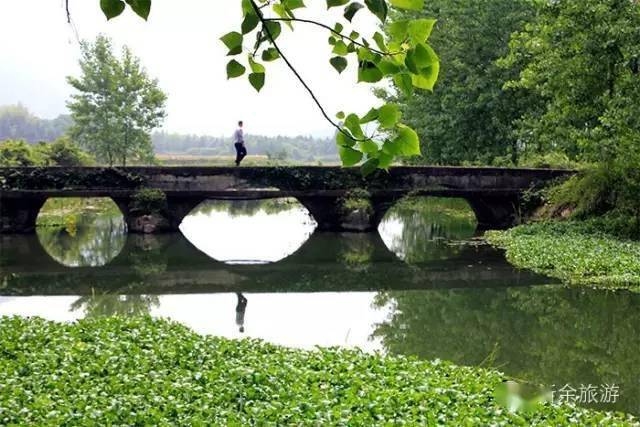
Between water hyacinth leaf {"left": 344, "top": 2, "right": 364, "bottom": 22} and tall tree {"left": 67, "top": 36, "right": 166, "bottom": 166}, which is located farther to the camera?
tall tree {"left": 67, "top": 36, "right": 166, "bottom": 166}

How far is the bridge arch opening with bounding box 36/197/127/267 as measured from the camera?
17.5 metres

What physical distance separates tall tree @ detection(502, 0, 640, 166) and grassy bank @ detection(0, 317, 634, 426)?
999 centimetres

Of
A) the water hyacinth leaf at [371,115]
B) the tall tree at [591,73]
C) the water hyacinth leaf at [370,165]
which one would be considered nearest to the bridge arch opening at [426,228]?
the tall tree at [591,73]

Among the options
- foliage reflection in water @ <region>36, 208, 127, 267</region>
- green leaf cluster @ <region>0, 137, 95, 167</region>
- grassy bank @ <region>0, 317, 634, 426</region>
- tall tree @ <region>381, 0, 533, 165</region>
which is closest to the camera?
grassy bank @ <region>0, 317, 634, 426</region>

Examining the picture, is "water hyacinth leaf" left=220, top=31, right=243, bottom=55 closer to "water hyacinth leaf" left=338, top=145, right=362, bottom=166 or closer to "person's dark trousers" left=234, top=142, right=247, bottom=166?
"water hyacinth leaf" left=338, top=145, right=362, bottom=166

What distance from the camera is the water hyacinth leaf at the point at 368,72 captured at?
1.88 metres

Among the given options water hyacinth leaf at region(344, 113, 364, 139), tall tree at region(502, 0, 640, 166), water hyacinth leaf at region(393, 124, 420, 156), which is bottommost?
water hyacinth leaf at region(393, 124, 420, 156)

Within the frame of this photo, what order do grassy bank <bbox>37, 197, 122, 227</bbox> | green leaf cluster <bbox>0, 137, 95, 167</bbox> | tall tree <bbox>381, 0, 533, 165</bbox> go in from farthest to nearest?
green leaf cluster <bbox>0, 137, 95, 167</bbox> → grassy bank <bbox>37, 197, 122, 227</bbox> → tall tree <bbox>381, 0, 533, 165</bbox>

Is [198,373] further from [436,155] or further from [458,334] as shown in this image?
[436,155]

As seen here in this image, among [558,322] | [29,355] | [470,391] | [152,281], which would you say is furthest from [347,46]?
[152,281]

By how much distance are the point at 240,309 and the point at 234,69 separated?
9.54 metres

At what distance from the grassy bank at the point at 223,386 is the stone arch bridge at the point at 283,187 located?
13.0m

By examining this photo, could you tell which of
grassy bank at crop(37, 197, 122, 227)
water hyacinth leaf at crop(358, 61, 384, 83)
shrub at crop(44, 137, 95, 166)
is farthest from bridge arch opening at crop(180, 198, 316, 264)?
water hyacinth leaf at crop(358, 61, 384, 83)

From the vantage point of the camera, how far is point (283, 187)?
20.5 meters
